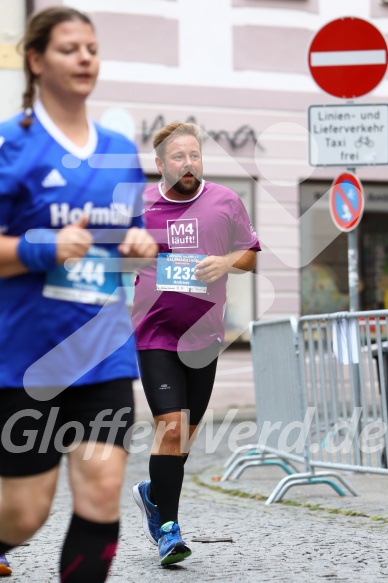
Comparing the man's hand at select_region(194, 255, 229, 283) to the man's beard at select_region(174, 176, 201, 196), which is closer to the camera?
the man's hand at select_region(194, 255, 229, 283)

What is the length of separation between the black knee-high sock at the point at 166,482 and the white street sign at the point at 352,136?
3962 millimetres

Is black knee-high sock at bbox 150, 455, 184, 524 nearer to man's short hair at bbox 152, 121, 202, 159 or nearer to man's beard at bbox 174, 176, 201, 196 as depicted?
man's beard at bbox 174, 176, 201, 196

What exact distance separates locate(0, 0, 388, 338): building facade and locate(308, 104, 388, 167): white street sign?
282 inches

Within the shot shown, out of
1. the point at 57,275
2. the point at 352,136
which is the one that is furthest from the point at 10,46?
the point at 57,275

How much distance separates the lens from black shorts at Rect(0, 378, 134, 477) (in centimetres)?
387

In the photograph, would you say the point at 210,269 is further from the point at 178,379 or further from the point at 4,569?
the point at 4,569

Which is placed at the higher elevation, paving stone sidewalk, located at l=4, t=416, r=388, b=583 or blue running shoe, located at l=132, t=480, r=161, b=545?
blue running shoe, located at l=132, t=480, r=161, b=545

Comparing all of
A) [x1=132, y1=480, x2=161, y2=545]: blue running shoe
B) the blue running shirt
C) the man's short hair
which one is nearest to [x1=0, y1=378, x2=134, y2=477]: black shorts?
the blue running shirt

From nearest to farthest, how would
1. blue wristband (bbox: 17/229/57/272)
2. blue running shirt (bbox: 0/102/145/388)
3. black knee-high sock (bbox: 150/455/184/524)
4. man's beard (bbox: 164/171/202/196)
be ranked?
blue wristband (bbox: 17/229/57/272) → blue running shirt (bbox: 0/102/145/388) → black knee-high sock (bbox: 150/455/184/524) → man's beard (bbox: 164/171/202/196)

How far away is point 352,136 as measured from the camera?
9.45 metres

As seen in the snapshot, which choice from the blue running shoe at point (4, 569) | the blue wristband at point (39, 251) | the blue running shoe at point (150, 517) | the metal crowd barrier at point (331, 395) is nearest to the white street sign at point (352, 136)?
the metal crowd barrier at point (331, 395)

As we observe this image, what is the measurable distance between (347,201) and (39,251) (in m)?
6.26

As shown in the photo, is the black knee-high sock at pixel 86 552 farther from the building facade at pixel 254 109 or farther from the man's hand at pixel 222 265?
the building facade at pixel 254 109

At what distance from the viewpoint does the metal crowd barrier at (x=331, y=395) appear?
780 centimetres
